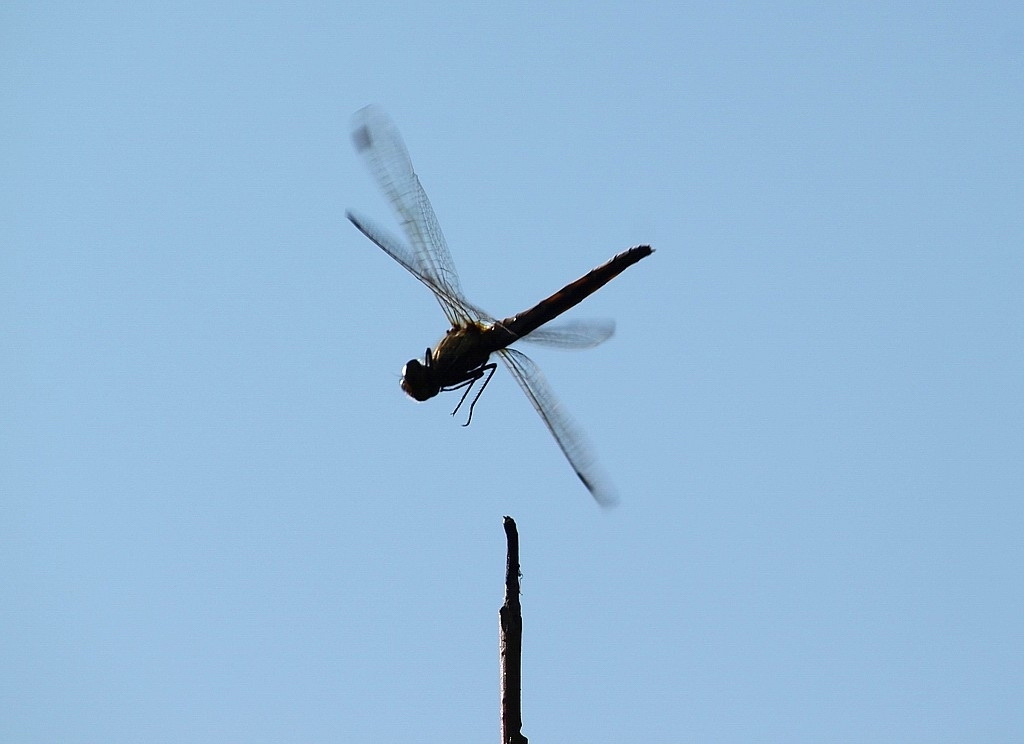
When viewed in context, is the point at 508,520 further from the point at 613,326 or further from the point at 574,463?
the point at 613,326

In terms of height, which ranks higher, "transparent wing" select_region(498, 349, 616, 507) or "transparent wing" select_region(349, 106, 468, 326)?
"transparent wing" select_region(349, 106, 468, 326)

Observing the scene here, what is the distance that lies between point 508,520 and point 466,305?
3.31m

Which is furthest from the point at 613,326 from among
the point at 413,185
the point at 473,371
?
the point at 413,185

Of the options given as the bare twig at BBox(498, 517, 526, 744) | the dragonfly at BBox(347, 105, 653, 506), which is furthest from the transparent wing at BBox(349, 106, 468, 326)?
the bare twig at BBox(498, 517, 526, 744)

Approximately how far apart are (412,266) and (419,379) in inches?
23.5

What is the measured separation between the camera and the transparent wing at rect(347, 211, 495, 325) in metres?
6.07

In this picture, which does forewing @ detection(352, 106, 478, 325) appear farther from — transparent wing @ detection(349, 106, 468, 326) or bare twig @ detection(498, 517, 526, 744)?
bare twig @ detection(498, 517, 526, 744)

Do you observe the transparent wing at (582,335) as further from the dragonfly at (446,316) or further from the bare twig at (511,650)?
the bare twig at (511,650)

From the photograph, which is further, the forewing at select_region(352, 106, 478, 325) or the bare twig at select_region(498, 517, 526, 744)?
the forewing at select_region(352, 106, 478, 325)

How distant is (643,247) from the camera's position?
7.32m

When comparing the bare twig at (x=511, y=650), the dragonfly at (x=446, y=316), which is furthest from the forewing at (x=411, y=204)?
the bare twig at (x=511, y=650)

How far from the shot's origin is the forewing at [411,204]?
20.6ft

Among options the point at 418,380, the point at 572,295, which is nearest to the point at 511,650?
the point at 418,380

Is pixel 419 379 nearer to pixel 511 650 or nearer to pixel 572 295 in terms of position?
pixel 572 295
